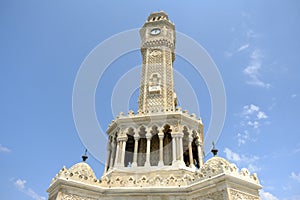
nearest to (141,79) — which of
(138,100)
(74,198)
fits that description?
(138,100)

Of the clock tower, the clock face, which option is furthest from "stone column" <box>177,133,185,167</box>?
the clock face

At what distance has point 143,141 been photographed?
20281 millimetres

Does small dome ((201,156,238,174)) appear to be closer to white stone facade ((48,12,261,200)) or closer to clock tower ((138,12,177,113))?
white stone facade ((48,12,261,200))

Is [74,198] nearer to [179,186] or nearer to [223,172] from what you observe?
[179,186]

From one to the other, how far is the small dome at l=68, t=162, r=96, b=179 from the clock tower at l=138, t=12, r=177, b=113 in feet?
26.7

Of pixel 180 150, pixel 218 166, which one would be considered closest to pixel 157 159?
pixel 180 150

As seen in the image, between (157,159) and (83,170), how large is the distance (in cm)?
724

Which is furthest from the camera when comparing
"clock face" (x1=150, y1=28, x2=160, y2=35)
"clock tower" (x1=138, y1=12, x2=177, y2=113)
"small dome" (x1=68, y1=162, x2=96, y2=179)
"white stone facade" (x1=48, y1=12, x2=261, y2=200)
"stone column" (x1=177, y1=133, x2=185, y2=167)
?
"clock face" (x1=150, y1=28, x2=160, y2=35)

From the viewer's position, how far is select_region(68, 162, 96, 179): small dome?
41.1 ft

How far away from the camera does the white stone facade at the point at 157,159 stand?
451 inches

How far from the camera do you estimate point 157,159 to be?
19.0m

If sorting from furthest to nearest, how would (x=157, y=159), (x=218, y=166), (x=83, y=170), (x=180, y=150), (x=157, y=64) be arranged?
(x=157, y=64) → (x=157, y=159) → (x=180, y=150) → (x=83, y=170) → (x=218, y=166)

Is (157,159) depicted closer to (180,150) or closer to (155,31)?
(180,150)

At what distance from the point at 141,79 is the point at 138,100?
2632 mm
